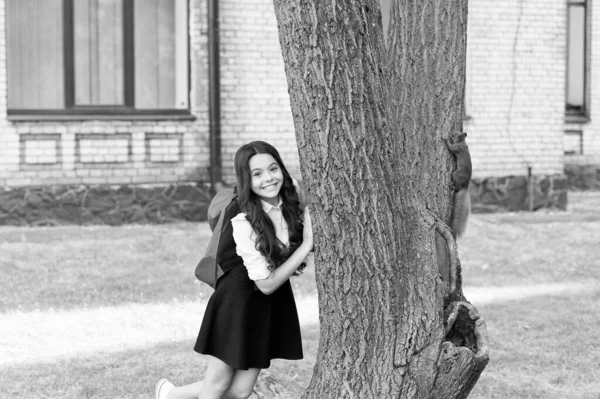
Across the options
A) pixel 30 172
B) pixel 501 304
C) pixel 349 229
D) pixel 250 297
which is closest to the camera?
pixel 349 229

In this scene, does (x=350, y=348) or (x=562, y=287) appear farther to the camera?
(x=562, y=287)

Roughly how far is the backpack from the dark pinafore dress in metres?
0.02

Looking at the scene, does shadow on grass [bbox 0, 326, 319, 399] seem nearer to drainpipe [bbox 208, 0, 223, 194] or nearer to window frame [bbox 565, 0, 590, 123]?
drainpipe [bbox 208, 0, 223, 194]

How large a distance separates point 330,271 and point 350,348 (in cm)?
36

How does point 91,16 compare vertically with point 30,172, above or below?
above

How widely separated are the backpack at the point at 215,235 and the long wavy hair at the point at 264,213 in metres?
0.12

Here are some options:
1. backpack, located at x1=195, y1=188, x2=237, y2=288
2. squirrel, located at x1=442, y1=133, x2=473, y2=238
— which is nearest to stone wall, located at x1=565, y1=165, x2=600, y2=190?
squirrel, located at x1=442, y1=133, x2=473, y2=238

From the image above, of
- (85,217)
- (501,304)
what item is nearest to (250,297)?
(501,304)

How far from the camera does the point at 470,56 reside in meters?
14.0

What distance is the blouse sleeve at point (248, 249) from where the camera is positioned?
4277mm

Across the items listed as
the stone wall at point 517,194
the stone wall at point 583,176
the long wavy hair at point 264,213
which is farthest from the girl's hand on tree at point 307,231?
the stone wall at point 583,176

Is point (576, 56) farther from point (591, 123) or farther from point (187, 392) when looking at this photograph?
point (187, 392)

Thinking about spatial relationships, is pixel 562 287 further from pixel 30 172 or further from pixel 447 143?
pixel 30 172

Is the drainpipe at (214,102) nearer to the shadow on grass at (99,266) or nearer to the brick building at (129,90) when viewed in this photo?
the brick building at (129,90)
